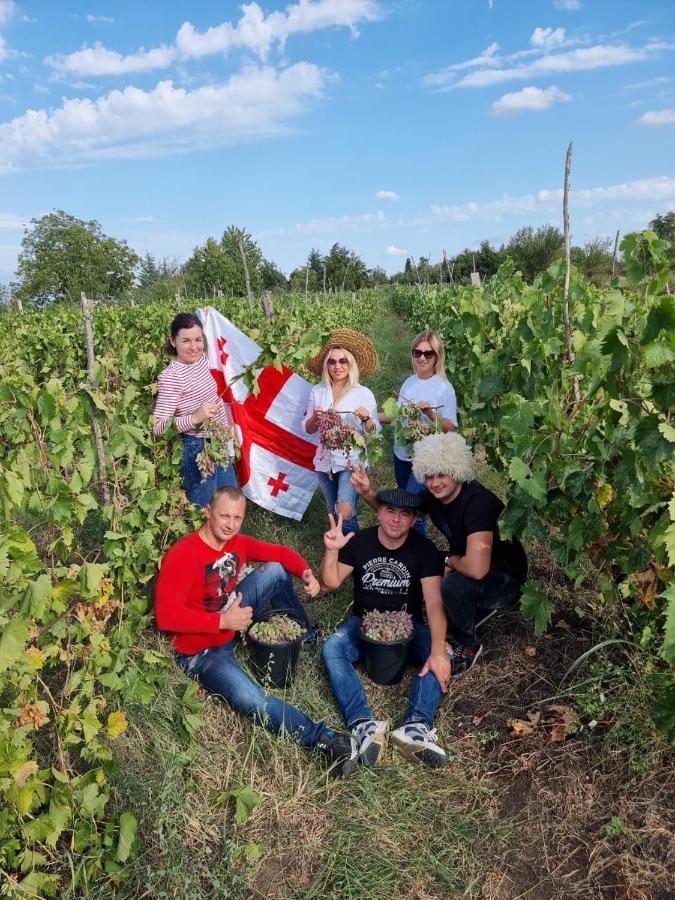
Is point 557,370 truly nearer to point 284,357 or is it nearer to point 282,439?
point 284,357

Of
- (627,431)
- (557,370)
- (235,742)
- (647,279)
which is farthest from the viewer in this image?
(557,370)

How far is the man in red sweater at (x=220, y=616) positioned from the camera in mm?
2873

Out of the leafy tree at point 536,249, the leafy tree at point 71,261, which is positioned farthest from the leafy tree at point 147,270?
the leafy tree at point 536,249

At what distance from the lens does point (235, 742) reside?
2871 millimetres

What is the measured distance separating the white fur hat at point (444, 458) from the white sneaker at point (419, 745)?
1.24 meters

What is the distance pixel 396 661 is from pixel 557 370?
178 cm

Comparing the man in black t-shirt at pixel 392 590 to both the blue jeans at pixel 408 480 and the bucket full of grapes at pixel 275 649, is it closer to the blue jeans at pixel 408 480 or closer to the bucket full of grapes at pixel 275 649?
the bucket full of grapes at pixel 275 649

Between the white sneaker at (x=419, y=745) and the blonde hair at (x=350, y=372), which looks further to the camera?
the blonde hair at (x=350, y=372)

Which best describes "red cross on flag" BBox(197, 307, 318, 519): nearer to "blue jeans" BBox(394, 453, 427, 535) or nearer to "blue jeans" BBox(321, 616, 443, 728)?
"blue jeans" BBox(394, 453, 427, 535)

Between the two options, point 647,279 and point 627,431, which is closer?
point 627,431

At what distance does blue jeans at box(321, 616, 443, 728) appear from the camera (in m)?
2.98

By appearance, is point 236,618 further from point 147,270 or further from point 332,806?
point 147,270

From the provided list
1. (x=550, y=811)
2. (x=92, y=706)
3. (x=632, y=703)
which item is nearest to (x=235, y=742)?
(x=92, y=706)

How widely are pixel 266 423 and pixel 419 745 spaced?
2.60 metres
